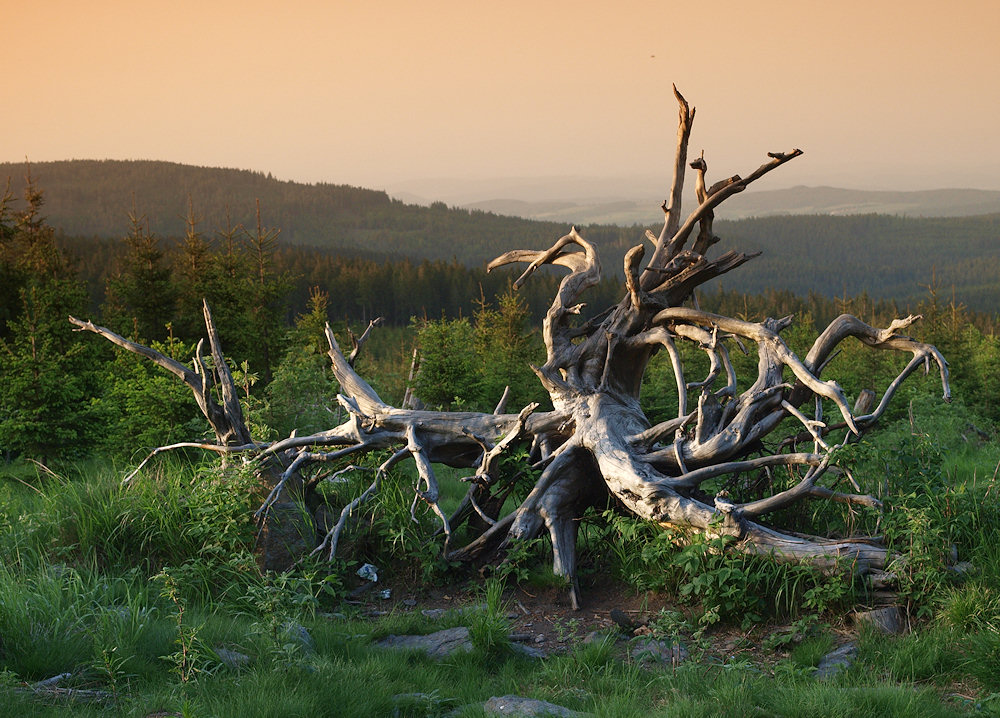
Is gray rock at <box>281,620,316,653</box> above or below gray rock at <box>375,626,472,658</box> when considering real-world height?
above

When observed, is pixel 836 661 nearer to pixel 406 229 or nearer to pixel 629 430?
pixel 629 430

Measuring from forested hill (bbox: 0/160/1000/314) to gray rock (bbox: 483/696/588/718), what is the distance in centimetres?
14195

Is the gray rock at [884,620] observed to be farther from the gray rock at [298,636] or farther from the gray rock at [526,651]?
the gray rock at [298,636]

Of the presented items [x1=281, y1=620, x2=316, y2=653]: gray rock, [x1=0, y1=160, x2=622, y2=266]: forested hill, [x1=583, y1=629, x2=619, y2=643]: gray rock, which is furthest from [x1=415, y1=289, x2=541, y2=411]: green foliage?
[x1=0, y1=160, x2=622, y2=266]: forested hill

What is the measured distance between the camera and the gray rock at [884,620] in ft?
18.3

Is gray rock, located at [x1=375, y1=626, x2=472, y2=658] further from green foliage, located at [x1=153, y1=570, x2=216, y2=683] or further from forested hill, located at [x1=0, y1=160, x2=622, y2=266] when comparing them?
forested hill, located at [x1=0, y1=160, x2=622, y2=266]

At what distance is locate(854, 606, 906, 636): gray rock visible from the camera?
5590mm

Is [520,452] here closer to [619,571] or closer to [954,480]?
[619,571]

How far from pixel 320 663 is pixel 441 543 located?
2.88 metres

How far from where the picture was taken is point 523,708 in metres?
4.37

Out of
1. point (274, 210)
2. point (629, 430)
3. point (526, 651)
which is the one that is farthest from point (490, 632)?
point (274, 210)

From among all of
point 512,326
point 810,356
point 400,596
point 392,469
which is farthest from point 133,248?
point 810,356

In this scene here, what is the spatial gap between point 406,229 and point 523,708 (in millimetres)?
177960

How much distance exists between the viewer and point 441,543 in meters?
7.73
